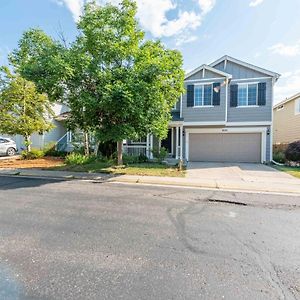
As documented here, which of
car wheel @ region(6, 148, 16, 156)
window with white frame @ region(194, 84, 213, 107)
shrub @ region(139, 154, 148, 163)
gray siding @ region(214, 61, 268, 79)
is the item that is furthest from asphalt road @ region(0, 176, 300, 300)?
car wheel @ region(6, 148, 16, 156)

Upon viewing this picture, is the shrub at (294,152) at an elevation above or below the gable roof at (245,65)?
below

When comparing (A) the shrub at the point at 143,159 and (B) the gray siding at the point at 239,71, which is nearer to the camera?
(A) the shrub at the point at 143,159

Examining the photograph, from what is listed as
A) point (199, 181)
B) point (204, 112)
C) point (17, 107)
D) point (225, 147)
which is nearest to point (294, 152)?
point (225, 147)

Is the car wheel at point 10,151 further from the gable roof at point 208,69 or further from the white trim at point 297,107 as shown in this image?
the white trim at point 297,107

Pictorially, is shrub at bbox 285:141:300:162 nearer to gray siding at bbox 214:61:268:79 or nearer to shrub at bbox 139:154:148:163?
gray siding at bbox 214:61:268:79

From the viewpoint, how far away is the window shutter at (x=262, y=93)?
16.4m

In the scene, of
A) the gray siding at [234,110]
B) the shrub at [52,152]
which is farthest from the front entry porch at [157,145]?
the shrub at [52,152]

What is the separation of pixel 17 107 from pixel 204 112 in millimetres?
14509

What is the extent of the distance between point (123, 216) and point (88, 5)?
1079 centimetres

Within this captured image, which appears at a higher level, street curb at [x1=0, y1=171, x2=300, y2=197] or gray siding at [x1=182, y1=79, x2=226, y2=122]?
gray siding at [x1=182, y1=79, x2=226, y2=122]

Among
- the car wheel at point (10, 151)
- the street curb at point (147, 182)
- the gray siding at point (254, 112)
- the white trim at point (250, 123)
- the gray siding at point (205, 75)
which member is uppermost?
the gray siding at point (205, 75)

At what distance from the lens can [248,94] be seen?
55.6 feet

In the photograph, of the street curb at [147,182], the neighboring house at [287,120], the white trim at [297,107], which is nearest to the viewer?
the street curb at [147,182]

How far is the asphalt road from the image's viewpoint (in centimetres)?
281
